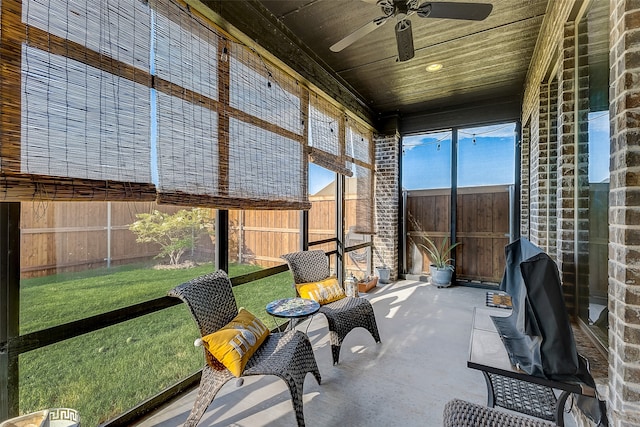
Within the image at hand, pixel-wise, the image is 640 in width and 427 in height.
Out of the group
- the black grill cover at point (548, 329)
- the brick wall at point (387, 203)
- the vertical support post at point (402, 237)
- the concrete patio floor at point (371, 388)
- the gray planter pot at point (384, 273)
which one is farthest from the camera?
the vertical support post at point (402, 237)

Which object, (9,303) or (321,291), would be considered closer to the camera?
(9,303)

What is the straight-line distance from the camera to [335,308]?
109 inches

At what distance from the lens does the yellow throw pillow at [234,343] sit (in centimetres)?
173

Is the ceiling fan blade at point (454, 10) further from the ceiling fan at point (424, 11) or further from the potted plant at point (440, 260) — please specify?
the potted plant at point (440, 260)

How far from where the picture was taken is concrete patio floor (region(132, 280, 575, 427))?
1851 mm

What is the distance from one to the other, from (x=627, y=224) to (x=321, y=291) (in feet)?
7.54

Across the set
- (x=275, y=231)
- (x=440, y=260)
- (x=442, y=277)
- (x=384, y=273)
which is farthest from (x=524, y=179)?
(x=275, y=231)

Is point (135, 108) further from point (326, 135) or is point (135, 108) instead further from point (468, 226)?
point (468, 226)

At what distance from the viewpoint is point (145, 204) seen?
1981mm

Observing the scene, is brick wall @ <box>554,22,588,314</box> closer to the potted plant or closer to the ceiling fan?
the ceiling fan

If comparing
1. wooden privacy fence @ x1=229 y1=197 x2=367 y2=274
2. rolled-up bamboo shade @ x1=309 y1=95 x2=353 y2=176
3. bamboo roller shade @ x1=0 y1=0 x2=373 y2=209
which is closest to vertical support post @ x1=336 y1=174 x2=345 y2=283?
wooden privacy fence @ x1=229 y1=197 x2=367 y2=274

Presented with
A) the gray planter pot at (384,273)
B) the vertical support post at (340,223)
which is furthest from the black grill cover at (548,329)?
the gray planter pot at (384,273)

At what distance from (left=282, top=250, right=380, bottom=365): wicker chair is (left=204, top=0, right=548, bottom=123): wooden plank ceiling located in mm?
2035

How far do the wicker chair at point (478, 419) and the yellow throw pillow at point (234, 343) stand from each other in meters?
1.15
